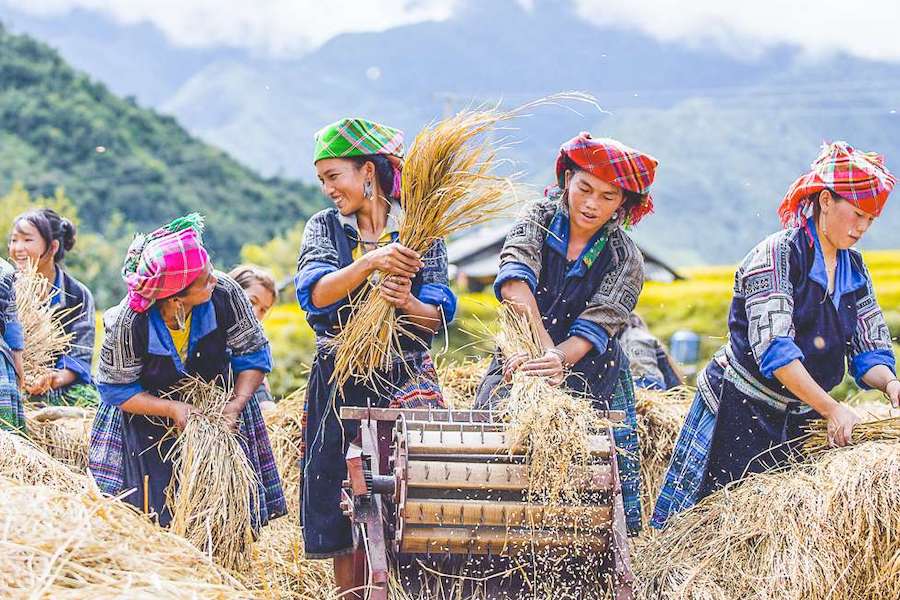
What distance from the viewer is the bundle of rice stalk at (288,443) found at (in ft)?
18.6

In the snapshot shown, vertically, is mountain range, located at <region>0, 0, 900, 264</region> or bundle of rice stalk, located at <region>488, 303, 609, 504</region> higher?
mountain range, located at <region>0, 0, 900, 264</region>

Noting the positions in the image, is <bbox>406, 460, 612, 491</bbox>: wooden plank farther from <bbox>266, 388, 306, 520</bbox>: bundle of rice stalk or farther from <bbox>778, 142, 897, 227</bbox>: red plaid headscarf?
<bbox>266, 388, 306, 520</bbox>: bundle of rice stalk

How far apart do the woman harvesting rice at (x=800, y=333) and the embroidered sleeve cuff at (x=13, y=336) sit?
2.64 metres

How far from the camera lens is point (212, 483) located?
13.1 ft

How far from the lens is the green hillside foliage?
32.3m

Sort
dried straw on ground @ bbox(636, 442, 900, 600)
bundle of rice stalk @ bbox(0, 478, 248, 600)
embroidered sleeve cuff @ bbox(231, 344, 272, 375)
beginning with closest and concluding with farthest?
1. bundle of rice stalk @ bbox(0, 478, 248, 600)
2. dried straw on ground @ bbox(636, 442, 900, 600)
3. embroidered sleeve cuff @ bbox(231, 344, 272, 375)

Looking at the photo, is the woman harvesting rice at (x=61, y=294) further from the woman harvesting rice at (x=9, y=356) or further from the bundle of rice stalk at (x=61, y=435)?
the woman harvesting rice at (x=9, y=356)

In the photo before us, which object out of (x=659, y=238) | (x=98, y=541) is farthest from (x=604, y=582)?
(x=659, y=238)

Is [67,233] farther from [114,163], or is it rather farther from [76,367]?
[114,163]

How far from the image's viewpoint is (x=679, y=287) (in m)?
16.8

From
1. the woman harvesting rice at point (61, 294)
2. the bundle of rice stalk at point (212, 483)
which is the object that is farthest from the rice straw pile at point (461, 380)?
the woman harvesting rice at point (61, 294)

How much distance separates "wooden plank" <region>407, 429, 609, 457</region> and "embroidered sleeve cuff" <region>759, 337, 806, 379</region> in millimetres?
734

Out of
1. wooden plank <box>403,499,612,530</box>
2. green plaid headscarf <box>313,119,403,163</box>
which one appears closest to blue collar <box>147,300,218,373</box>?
green plaid headscarf <box>313,119,403,163</box>

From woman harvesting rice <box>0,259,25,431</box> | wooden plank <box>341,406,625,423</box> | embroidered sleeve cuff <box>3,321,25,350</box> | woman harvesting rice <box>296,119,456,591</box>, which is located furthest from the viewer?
embroidered sleeve cuff <box>3,321,25,350</box>
